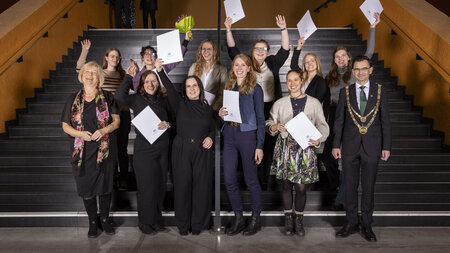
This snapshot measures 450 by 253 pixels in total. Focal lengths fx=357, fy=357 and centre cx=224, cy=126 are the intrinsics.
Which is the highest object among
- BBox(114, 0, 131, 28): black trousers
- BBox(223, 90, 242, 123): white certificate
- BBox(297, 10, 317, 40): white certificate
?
BBox(114, 0, 131, 28): black trousers

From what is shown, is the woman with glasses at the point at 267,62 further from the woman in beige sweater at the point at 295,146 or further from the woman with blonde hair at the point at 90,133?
the woman with blonde hair at the point at 90,133

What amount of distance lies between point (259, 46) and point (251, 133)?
0.84m

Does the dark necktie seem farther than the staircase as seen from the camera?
No

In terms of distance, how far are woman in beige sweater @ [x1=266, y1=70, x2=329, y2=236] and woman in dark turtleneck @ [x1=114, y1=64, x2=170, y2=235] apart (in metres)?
1.02

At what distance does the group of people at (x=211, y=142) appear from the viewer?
3.05 meters

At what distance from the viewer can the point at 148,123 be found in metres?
3.09

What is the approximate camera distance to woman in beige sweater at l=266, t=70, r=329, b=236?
3.07m

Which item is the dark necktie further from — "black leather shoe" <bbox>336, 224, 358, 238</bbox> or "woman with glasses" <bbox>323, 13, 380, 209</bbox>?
"black leather shoe" <bbox>336, 224, 358, 238</bbox>

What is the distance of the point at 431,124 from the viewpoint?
4.60m

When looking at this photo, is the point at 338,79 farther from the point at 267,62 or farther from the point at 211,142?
the point at 211,142

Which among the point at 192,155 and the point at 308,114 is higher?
the point at 308,114

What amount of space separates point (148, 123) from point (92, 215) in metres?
0.98

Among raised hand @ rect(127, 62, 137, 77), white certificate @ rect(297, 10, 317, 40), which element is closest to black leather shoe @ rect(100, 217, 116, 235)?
raised hand @ rect(127, 62, 137, 77)

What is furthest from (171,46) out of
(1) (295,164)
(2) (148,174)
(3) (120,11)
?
(3) (120,11)
